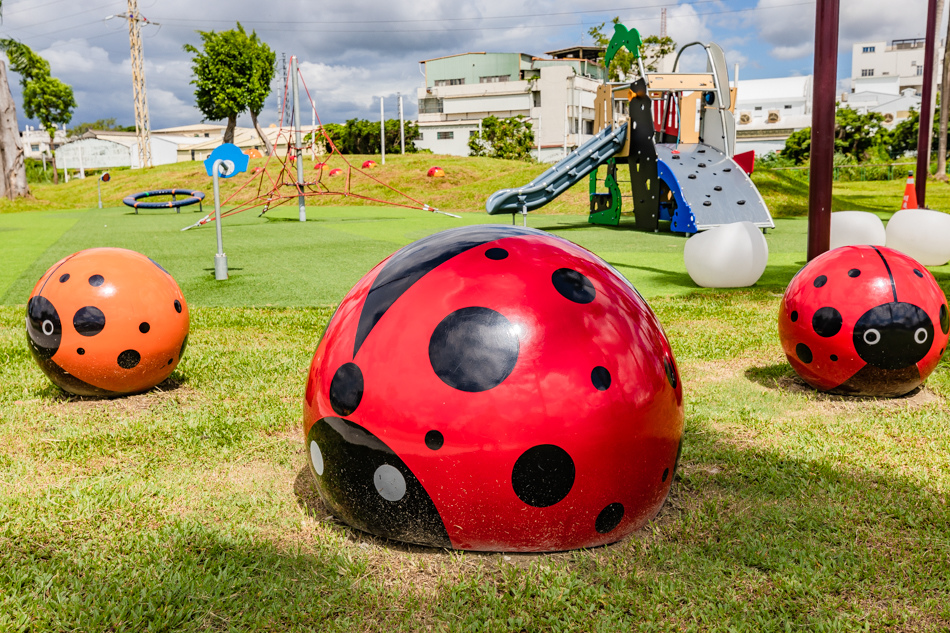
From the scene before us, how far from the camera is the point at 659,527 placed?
3584 mm

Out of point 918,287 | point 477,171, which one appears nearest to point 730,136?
point 918,287

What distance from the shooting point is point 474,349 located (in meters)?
2.95

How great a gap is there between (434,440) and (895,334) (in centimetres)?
380

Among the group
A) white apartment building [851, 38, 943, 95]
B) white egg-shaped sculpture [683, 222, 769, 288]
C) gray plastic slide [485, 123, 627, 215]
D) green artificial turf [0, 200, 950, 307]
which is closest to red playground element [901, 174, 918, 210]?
green artificial turf [0, 200, 950, 307]

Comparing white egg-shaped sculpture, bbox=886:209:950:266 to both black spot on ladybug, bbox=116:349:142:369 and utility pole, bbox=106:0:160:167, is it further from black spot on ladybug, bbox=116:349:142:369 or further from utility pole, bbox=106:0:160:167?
utility pole, bbox=106:0:160:167

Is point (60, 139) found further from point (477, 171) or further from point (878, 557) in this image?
point (878, 557)

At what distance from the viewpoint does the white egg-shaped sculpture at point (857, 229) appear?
12117 millimetres

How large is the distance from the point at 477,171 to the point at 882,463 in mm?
38774

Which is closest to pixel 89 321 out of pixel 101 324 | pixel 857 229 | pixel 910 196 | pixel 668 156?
pixel 101 324

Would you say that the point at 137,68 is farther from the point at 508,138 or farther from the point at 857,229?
the point at 857,229

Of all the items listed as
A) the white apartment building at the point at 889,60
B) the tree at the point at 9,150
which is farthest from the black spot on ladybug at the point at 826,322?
the white apartment building at the point at 889,60

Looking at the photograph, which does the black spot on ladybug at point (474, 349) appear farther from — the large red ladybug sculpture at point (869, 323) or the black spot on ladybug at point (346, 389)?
the large red ladybug sculpture at point (869, 323)

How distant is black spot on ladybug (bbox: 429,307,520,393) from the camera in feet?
9.57

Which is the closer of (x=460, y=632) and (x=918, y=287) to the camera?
(x=460, y=632)
